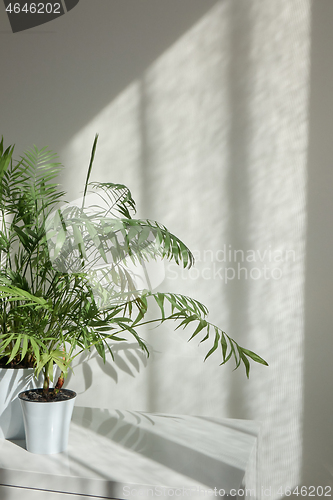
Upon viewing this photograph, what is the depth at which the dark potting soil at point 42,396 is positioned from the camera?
1.22 meters

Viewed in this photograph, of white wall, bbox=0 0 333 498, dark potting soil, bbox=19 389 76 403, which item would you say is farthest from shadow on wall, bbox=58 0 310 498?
dark potting soil, bbox=19 389 76 403

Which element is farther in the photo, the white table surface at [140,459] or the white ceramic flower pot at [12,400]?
the white ceramic flower pot at [12,400]

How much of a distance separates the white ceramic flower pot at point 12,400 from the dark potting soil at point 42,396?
1.7 inches

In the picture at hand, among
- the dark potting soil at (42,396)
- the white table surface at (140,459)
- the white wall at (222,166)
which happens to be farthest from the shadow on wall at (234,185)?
the dark potting soil at (42,396)

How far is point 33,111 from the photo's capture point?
5.78 ft

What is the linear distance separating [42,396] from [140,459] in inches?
12.1

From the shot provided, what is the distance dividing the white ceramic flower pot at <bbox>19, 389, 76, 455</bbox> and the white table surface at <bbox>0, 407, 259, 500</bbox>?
0.08 ft

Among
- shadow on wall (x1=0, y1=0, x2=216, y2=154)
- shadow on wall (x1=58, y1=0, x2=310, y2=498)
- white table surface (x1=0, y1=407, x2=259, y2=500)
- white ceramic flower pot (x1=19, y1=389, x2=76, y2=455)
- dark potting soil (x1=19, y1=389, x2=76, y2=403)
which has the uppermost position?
shadow on wall (x1=0, y1=0, x2=216, y2=154)

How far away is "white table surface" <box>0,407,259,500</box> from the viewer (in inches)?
41.2

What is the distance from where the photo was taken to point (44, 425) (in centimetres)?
118

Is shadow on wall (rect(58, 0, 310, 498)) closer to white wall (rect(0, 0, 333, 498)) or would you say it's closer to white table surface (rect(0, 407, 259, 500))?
white wall (rect(0, 0, 333, 498))

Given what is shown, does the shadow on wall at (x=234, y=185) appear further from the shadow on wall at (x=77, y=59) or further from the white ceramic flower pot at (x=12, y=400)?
the white ceramic flower pot at (x=12, y=400)

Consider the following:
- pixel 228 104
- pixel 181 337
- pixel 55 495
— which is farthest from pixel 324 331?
pixel 55 495

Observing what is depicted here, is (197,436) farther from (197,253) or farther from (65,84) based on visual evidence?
(65,84)
